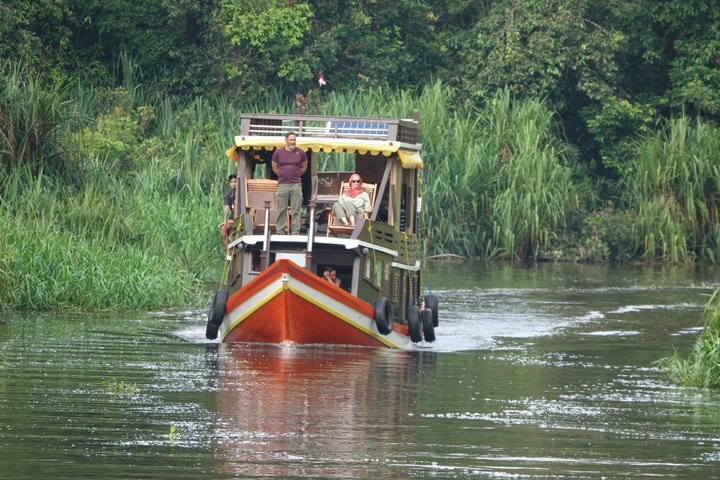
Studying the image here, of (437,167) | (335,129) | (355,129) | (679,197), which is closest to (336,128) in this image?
(335,129)


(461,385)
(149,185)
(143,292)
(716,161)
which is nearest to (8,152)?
(143,292)

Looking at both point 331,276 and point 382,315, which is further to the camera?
point 331,276

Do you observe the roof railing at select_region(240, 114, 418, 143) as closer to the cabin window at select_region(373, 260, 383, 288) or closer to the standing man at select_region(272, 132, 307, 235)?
the standing man at select_region(272, 132, 307, 235)

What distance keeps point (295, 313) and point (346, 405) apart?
15.8 ft

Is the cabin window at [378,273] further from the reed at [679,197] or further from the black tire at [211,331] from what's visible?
the reed at [679,197]

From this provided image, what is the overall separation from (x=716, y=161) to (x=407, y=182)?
17.5 meters

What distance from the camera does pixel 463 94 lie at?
41406mm

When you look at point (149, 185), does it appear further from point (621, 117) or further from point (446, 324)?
point (621, 117)

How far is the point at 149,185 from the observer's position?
30.8 meters

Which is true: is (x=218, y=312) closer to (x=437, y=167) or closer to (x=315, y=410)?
→ (x=315, y=410)

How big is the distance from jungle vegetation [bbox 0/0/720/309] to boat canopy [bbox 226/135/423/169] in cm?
915

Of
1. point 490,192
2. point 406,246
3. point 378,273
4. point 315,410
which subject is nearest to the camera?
point 315,410

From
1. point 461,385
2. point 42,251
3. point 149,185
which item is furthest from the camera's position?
point 149,185

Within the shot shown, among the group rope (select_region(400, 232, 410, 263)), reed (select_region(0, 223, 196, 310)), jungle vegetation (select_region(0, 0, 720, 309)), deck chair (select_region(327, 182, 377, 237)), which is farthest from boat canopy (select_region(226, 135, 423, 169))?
jungle vegetation (select_region(0, 0, 720, 309))
